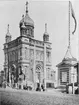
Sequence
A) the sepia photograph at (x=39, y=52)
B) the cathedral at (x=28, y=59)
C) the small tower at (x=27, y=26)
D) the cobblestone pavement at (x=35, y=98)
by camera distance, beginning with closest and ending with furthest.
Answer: the cobblestone pavement at (x=35, y=98) < the sepia photograph at (x=39, y=52) < the cathedral at (x=28, y=59) < the small tower at (x=27, y=26)

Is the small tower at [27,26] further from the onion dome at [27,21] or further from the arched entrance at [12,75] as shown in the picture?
the arched entrance at [12,75]

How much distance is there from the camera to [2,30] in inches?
179

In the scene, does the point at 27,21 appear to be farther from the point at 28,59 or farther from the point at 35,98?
the point at 35,98

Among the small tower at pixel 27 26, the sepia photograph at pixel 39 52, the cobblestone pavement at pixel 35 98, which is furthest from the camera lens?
the small tower at pixel 27 26

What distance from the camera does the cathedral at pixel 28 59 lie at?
12.3 ft

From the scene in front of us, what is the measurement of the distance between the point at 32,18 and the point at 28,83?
1.19m

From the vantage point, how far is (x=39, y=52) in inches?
153

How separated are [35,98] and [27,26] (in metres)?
1.39

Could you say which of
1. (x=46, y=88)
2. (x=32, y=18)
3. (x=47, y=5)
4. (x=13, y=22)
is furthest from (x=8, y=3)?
(x=46, y=88)

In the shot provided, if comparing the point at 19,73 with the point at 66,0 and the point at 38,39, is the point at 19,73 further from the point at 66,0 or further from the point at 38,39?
the point at 66,0

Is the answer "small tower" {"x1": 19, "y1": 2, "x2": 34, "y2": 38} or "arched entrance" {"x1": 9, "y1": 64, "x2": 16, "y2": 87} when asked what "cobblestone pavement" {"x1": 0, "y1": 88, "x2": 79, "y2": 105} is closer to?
"arched entrance" {"x1": 9, "y1": 64, "x2": 16, "y2": 87}

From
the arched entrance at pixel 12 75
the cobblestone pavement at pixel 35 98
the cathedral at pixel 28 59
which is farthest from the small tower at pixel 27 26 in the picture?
the cobblestone pavement at pixel 35 98

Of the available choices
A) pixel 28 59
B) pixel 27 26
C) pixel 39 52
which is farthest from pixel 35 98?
pixel 27 26

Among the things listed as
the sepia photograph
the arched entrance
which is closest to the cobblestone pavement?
the sepia photograph
